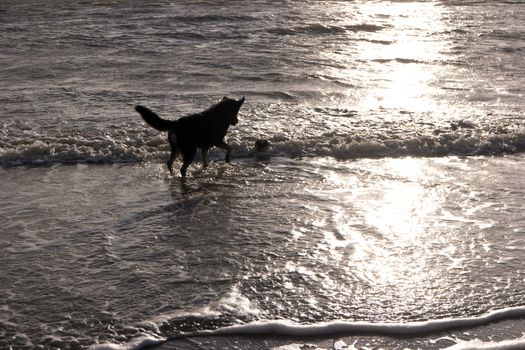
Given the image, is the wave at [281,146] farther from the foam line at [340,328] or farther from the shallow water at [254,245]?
the foam line at [340,328]

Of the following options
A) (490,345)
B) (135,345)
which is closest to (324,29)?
(490,345)

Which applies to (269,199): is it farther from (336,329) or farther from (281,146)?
(336,329)

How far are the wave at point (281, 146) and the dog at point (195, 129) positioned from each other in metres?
0.75

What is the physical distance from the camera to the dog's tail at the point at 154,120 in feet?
24.5

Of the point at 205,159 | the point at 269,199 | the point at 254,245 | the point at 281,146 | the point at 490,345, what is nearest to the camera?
the point at 490,345

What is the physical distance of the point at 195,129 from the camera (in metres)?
7.94

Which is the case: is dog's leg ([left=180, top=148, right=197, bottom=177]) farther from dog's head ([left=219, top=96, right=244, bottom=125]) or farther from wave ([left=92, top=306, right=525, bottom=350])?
wave ([left=92, top=306, right=525, bottom=350])

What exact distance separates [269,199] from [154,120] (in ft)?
4.47

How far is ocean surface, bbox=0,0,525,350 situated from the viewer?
5.24m

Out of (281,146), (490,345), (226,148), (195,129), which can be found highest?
(195,129)

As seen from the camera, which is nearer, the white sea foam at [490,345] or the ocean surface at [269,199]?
the white sea foam at [490,345]

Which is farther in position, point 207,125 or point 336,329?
point 207,125

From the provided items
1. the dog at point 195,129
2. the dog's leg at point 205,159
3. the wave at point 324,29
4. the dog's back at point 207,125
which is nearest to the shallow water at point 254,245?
the dog's leg at point 205,159

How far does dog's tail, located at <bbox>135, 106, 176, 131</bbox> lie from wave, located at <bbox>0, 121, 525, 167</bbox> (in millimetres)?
1262
